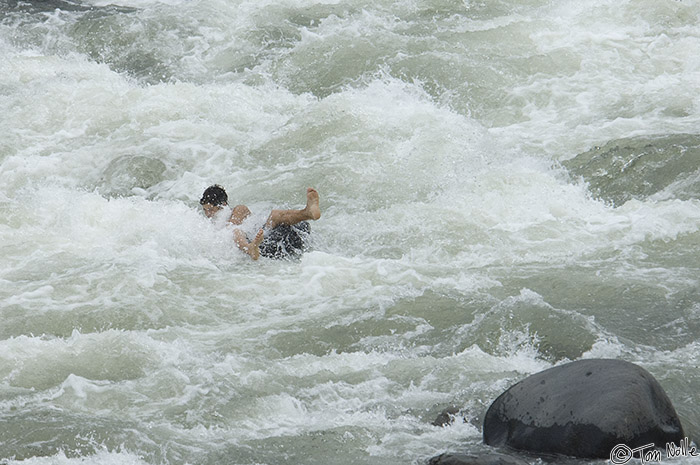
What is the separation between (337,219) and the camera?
25.5 ft

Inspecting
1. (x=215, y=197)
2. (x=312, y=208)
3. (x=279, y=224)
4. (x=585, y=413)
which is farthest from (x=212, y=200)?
(x=585, y=413)

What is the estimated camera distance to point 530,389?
444 cm

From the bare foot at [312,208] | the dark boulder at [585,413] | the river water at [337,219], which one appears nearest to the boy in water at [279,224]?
the bare foot at [312,208]

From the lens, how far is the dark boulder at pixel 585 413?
4.08m

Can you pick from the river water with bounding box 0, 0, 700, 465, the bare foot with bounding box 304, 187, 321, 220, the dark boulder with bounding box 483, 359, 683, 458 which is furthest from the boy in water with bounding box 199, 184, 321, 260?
the dark boulder with bounding box 483, 359, 683, 458

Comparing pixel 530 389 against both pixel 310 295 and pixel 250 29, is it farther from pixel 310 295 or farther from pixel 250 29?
pixel 250 29

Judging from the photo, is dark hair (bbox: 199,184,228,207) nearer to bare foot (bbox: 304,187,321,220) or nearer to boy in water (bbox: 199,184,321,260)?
boy in water (bbox: 199,184,321,260)

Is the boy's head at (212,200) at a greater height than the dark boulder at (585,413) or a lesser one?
lesser

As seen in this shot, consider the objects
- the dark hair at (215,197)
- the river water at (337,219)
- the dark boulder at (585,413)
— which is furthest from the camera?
the dark hair at (215,197)

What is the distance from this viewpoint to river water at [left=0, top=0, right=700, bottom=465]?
490cm

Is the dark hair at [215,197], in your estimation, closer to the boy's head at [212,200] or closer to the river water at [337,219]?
the boy's head at [212,200]

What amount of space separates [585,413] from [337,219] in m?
3.91

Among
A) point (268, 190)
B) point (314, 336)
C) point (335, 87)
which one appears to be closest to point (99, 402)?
point (314, 336)

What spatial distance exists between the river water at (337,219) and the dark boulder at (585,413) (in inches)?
8.1
